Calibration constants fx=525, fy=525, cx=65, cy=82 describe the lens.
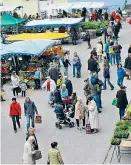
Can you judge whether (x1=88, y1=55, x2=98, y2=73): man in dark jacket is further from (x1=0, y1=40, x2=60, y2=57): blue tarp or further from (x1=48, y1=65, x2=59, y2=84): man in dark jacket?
(x1=0, y1=40, x2=60, y2=57): blue tarp

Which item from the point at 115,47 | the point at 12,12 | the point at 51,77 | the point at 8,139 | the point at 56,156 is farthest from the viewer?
the point at 12,12

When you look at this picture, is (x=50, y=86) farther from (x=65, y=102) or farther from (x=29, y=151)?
(x=29, y=151)

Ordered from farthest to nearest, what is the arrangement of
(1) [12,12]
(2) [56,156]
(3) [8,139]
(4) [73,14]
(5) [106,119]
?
1. (1) [12,12]
2. (4) [73,14]
3. (5) [106,119]
4. (3) [8,139]
5. (2) [56,156]

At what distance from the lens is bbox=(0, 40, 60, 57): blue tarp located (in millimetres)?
25875

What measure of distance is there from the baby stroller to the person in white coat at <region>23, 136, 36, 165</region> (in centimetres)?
413

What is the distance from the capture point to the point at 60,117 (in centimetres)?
1861

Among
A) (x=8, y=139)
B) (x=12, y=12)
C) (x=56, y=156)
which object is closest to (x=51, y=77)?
(x=8, y=139)

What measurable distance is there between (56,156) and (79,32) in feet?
77.3

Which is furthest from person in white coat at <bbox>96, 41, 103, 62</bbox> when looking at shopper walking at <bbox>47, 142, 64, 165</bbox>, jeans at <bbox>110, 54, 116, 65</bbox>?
shopper walking at <bbox>47, 142, 64, 165</bbox>

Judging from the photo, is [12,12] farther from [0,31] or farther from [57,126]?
[57,126]

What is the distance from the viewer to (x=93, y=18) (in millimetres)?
41688

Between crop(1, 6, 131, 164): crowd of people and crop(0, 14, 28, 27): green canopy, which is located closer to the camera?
crop(1, 6, 131, 164): crowd of people

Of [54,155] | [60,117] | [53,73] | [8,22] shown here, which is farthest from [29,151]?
[8,22]

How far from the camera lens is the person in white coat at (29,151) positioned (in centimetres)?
1427
